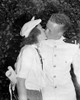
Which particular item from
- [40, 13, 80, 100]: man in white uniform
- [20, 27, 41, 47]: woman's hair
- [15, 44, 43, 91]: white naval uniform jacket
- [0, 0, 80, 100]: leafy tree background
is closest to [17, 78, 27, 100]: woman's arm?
[15, 44, 43, 91]: white naval uniform jacket

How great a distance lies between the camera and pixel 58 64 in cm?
324

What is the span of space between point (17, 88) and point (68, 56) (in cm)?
53

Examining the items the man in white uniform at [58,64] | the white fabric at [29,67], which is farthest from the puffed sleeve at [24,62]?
the man in white uniform at [58,64]

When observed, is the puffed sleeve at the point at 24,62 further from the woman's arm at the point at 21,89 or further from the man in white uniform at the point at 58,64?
the man in white uniform at the point at 58,64

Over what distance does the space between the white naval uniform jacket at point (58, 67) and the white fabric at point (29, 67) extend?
77mm

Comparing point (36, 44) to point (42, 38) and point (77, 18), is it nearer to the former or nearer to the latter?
point (42, 38)

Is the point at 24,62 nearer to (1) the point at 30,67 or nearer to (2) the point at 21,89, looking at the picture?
(1) the point at 30,67

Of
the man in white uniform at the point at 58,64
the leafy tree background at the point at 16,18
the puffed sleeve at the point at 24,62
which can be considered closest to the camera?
the puffed sleeve at the point at 24,62

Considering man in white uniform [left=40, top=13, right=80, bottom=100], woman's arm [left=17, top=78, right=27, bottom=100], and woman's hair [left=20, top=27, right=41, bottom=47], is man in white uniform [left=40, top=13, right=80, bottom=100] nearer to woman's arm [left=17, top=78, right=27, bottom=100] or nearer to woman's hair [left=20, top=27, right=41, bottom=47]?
woman's hair [left=20, top=27, right=41, bottom=47]

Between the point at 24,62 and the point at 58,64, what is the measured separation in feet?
1.07

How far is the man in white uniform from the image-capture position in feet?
10.5

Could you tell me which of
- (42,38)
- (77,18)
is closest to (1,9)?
(77,18)

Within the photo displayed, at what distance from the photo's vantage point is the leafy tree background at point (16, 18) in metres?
6.38

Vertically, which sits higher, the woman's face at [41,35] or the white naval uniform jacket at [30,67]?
the woman's face at [41,35]
